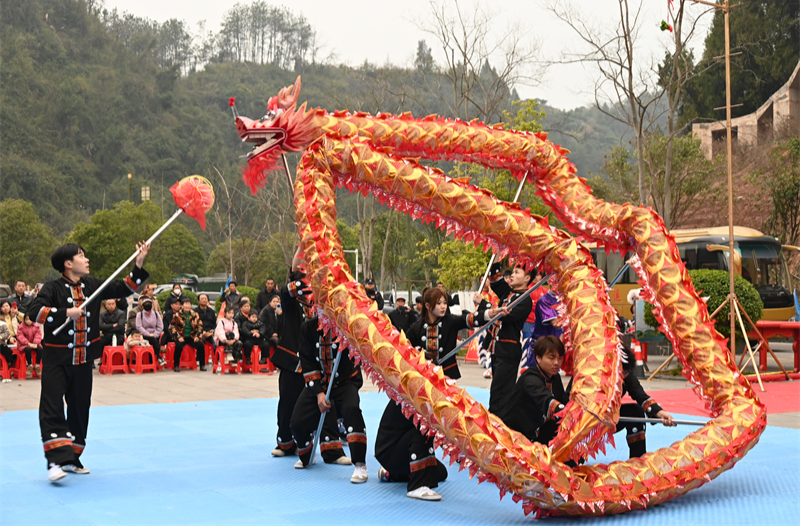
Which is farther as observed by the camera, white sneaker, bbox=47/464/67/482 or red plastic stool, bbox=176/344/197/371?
red plastic stool, bbox=176/344/197/371

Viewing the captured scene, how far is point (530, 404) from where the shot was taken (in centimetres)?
511

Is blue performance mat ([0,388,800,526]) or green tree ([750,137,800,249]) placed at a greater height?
green tree ([750,137,800,249])

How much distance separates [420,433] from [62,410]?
8.73 feet

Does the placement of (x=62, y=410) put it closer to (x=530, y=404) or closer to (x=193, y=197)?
(x=193, y=197)

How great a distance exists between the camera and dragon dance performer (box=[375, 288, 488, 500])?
16.9 ft

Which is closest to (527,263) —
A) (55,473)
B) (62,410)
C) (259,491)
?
(259,491)

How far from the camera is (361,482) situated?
5531 mm

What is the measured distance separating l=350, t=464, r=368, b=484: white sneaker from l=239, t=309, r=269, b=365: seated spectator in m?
8.29

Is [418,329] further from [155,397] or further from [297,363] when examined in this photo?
[155,397]

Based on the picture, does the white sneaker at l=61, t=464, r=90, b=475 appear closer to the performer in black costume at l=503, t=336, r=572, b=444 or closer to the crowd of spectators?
the performer in black costume at l=503, t=336, r=572, b=444

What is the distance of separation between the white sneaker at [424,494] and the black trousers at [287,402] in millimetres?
1690

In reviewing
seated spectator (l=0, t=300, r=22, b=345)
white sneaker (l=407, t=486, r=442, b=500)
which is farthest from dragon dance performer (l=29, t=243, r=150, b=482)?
seated spectator (l=0, t=300, r=22, b=345)

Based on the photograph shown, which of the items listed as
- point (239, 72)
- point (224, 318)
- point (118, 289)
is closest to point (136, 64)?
point (239, 72)

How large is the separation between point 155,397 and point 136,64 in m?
76.1
